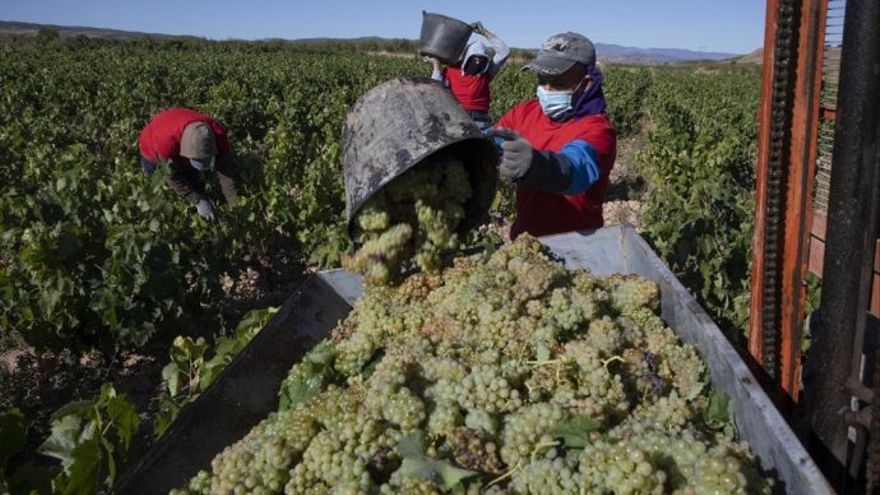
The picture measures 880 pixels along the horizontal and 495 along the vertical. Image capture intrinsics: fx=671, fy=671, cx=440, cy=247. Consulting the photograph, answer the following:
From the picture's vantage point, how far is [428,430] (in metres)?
2.03

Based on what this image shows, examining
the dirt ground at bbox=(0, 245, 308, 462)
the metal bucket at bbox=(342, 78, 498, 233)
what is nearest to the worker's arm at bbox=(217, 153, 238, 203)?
the dirt ground at bbox=(0, 245, 308, 462)

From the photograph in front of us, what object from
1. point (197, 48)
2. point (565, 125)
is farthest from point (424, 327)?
point (197, 48)

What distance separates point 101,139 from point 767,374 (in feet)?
45.1

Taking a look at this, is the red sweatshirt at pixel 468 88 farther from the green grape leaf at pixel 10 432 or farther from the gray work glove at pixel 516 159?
the green grape leaf at pixel 10 432

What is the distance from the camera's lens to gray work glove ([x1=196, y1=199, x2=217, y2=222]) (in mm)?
6723

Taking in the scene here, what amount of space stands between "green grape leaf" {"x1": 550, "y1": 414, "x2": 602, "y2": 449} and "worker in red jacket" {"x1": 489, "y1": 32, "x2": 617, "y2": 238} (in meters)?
1.12

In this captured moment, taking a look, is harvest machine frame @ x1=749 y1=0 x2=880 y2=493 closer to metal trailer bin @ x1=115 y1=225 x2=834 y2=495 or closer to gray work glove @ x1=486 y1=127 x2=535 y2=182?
metal trailer bin @ x1=115 y1=225 x2=834 y2=495

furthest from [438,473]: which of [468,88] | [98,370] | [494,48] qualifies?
[468,88]

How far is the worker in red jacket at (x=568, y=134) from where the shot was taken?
9.86ft

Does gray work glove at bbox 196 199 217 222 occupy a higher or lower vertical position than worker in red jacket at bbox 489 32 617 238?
lower

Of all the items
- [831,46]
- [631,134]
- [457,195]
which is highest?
[831,46]

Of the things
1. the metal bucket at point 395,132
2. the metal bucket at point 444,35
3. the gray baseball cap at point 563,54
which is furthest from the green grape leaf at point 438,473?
the metal bucket at point 444,35

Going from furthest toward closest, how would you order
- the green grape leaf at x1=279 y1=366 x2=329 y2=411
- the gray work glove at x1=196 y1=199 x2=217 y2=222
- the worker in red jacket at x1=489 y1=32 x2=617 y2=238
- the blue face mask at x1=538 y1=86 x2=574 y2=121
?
the gray work glove at x1=196 y1=199 x2=217 y2=222 → the blue face mask at x1=538 y1=86 x2=574 y2=121 → the worker in red jacket at x1=489 y1=32 x2=617 y2=238 → the green grape leaf at x1=279 y1=366 x2=329 y2=411

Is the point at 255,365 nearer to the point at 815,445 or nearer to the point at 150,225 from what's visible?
the point at 815,445
